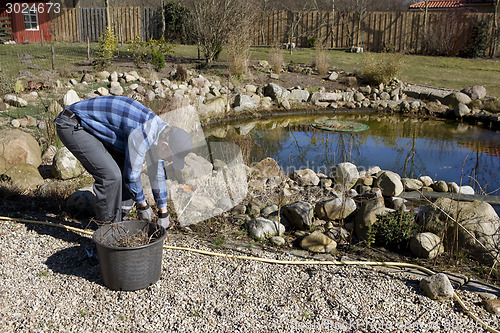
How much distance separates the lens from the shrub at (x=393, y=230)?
4.12 meters

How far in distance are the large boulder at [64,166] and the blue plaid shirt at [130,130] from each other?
7.03 ft

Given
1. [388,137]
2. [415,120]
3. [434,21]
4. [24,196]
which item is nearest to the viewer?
[24,196]

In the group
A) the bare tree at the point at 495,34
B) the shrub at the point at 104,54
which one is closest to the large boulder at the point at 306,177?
the shrub at the point at 104,54

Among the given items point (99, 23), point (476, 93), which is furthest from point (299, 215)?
point (99, 23)

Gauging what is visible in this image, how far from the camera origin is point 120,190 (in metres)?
3.66

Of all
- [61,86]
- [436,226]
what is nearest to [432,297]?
[436,226]

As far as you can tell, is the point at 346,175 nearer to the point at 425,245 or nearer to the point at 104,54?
the point at 425,245

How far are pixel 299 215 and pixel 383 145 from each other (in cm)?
480

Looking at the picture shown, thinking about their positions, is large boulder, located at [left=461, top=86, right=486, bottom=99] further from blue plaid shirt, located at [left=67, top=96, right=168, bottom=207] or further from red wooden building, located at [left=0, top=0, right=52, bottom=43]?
red wooden building, located at [left=0, top=0, right=52, bottom=43]

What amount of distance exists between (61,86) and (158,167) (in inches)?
277

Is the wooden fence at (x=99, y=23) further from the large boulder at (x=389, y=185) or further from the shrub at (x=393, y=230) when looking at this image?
the shrub at (x=393, y=230)

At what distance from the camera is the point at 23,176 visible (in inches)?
205

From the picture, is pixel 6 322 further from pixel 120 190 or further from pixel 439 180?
pixel 439 180

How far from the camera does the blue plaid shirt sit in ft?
11.0
